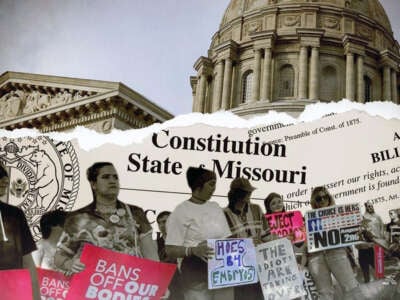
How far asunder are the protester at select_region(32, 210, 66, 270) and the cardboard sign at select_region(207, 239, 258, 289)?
1.85 meters

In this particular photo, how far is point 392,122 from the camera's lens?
7.78m

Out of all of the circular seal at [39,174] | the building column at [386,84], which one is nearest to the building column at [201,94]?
the building column at [386,84]

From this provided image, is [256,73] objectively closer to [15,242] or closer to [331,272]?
[331,272]

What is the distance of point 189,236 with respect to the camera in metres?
7.12

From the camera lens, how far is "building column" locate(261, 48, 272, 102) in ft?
95.3

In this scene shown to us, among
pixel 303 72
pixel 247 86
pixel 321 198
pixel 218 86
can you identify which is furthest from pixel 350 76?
pixel 321 198

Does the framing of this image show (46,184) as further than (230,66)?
No

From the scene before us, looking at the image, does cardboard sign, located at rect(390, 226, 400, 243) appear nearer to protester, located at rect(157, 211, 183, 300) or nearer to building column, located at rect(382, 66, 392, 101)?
protester, located at rect(157, 211, 183, 300)

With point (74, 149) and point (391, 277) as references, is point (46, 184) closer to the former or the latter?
point (74, 149)

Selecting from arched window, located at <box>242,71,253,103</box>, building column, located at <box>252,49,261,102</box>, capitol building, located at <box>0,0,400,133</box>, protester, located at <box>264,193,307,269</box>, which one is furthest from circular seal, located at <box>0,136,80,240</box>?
arched window, located at <box>242,71,253,103</box>

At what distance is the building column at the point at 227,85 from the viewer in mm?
30481

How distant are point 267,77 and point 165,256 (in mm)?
23454

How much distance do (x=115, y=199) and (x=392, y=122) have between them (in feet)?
12.2

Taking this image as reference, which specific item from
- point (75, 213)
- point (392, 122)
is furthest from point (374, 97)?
point (75, 213)
